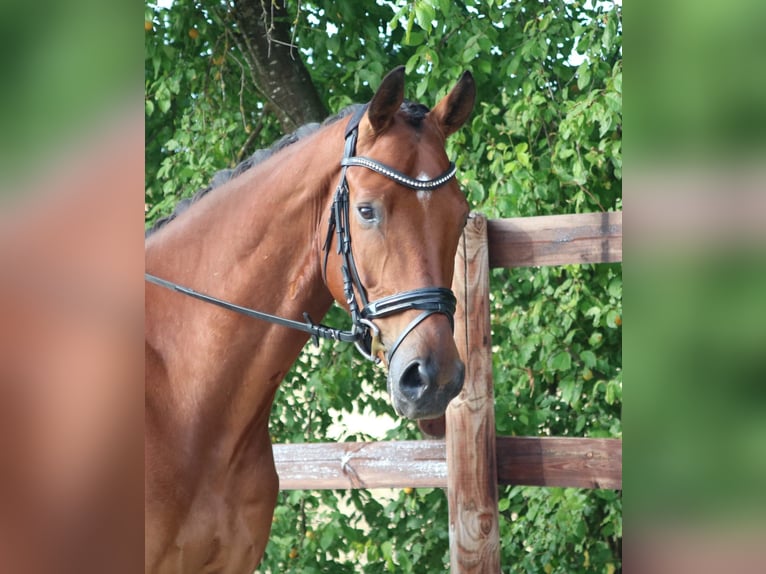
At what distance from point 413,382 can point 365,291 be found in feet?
0.91

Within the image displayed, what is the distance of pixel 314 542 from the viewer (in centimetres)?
436

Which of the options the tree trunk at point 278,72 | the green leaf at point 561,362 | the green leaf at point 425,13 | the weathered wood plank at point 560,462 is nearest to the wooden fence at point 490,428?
the weathered wood plank at point 560,462

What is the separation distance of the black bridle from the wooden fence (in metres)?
1.04

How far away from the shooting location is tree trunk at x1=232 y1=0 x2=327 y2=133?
4898mm

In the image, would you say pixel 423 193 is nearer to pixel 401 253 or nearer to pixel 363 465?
pixel 401 253

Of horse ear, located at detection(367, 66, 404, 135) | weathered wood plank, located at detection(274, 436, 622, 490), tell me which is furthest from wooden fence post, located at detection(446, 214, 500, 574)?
horse ear, located at detection(367, 66, 404, 135)

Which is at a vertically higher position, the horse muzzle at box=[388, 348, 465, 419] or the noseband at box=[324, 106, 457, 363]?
the noseband at box=[324, 106, 457, 363]

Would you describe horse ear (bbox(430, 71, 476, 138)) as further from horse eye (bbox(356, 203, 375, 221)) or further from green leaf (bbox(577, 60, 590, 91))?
green leaf (bbox(577, 60, 590, 91))

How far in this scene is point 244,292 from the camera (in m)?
2.36

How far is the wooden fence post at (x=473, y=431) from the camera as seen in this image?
10.9 ft

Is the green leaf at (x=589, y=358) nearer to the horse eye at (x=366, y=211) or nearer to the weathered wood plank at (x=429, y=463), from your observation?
the weathered wood plank at (x=429, y=463)

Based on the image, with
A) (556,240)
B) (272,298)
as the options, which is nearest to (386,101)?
(272,298)
